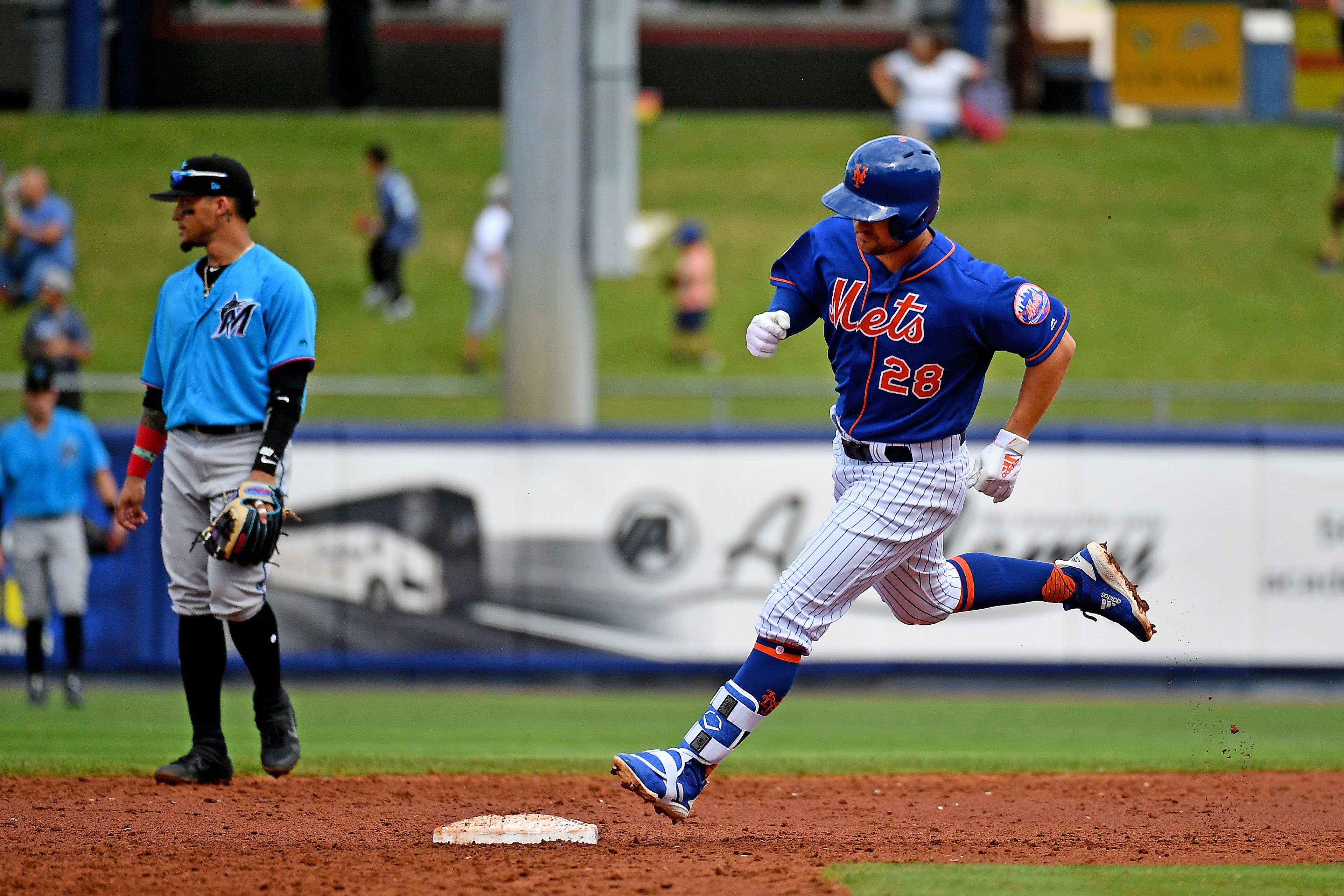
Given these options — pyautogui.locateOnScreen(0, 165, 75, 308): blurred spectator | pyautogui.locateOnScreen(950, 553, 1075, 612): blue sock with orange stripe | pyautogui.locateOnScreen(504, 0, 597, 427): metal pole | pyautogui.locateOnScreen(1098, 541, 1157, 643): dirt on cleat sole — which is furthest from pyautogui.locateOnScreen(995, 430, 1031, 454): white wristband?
pyautogui.locateOnScreen(0, 165, 75, 308): blurred spectator

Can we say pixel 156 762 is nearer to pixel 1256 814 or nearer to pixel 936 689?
pixel 1256 814

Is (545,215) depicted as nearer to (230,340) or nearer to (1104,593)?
(230,340)

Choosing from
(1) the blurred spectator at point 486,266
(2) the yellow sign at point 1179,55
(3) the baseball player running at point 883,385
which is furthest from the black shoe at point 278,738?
(2) the yellow sign at point 1179,55

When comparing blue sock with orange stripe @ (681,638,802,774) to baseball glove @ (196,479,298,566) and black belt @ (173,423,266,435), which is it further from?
black belt @ (173,423,266,435)

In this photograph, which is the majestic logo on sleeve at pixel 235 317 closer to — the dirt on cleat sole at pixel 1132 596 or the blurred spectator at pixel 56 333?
the dirt on cleat sole at pixel 1132 596

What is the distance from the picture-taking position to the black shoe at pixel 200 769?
6.18 m

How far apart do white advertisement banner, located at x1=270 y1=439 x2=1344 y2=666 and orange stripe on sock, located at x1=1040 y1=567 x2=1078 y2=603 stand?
5593 mm

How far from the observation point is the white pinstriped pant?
17.4 ft

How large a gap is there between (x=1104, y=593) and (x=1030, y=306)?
1.43m

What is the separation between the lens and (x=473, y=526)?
11.8 meters

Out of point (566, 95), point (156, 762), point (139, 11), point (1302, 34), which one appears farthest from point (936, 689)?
point (139, 11)

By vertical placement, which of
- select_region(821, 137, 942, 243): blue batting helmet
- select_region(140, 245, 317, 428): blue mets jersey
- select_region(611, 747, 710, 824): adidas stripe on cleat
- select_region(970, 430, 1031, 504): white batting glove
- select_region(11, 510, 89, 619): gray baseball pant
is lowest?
select_region(11, 510, 89, 619): gray baseball pant

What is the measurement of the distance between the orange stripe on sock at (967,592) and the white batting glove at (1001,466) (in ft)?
2.07

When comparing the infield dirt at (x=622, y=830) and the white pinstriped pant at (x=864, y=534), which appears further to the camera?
the white pinstriped pant at (x=864, y=534)
